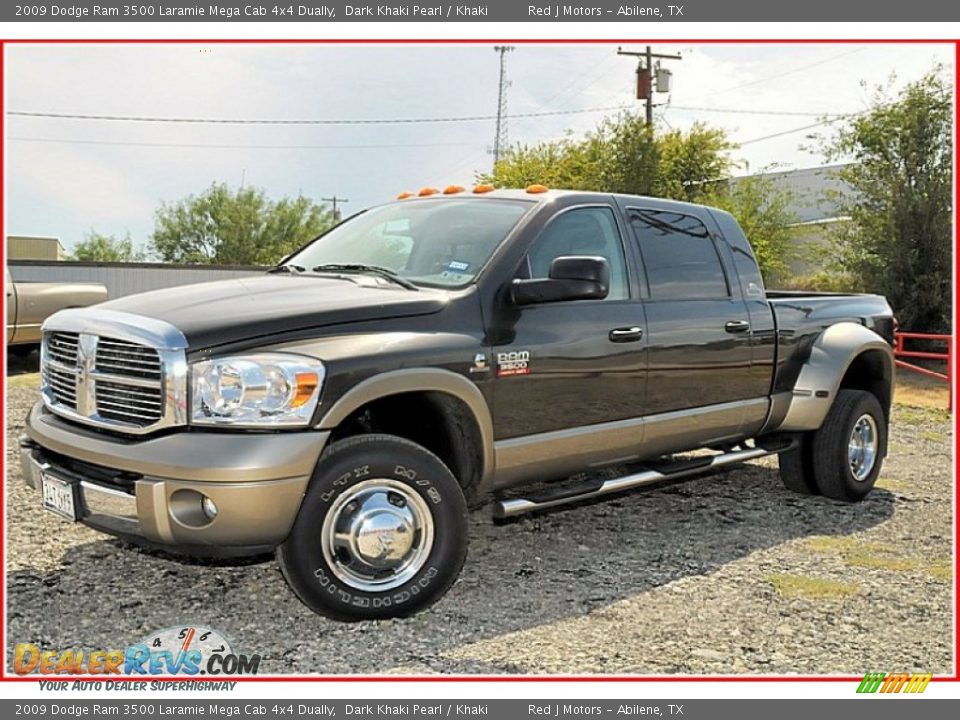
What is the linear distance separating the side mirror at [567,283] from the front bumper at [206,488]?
124 centimetres

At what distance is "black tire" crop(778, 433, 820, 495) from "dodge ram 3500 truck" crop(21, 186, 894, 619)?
59 centimetres

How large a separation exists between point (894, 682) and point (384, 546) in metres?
2.18

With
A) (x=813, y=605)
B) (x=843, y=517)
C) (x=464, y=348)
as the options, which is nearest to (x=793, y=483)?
(x=843, y=517)

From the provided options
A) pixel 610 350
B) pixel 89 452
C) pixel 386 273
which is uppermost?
pixel 386 273

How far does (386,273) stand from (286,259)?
40.3 inches

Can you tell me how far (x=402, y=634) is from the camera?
409cm

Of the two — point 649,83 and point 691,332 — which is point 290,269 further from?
point 649,83

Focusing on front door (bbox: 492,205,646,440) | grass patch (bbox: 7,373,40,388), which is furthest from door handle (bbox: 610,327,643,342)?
grass patch (bbox: 7,373,40,388)

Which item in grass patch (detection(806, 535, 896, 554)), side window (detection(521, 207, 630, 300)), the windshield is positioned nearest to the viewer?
the windshield

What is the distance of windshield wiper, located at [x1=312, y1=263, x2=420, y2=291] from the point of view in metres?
4.67

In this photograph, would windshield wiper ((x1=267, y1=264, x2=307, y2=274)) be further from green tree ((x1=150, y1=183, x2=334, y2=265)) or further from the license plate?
green tree ((x1=150, y1=183, x2=334, y2=265))

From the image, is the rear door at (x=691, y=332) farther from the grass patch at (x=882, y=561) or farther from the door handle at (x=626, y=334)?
the grass patch at (x=882, y=561)
